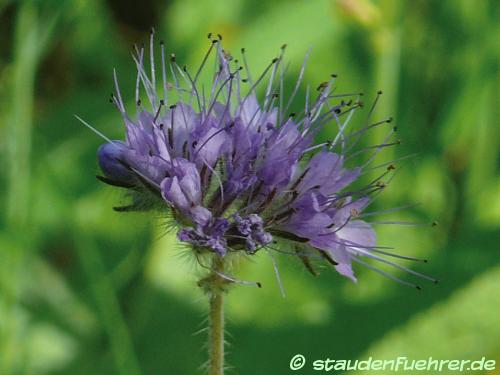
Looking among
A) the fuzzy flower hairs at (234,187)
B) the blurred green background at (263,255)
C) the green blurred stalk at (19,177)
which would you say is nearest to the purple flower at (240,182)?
the fuzzy flower hairs at (234,187)

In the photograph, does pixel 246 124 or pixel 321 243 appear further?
pixel 246 124

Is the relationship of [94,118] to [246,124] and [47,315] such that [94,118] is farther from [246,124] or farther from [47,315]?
[246,124]

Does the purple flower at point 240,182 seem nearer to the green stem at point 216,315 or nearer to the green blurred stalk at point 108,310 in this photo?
the green stem at point 216,315

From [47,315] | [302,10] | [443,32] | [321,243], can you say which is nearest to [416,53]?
[443,32]

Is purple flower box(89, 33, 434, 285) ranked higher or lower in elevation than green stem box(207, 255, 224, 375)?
higher

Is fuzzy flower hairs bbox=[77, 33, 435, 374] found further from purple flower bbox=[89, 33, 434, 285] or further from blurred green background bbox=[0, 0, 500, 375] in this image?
blurred green background bbox=[0, 0, 500, 375]

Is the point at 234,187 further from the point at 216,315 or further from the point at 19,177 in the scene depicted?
the point at 19,177

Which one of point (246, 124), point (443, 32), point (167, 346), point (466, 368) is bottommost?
point (466, 368)

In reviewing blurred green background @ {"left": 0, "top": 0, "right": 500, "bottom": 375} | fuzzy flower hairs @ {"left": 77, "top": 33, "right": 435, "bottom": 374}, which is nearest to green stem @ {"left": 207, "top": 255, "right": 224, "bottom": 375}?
fuzzy flower hairs @ {"left": 77, "top": 33, "right": 435, "bottom": 374}
